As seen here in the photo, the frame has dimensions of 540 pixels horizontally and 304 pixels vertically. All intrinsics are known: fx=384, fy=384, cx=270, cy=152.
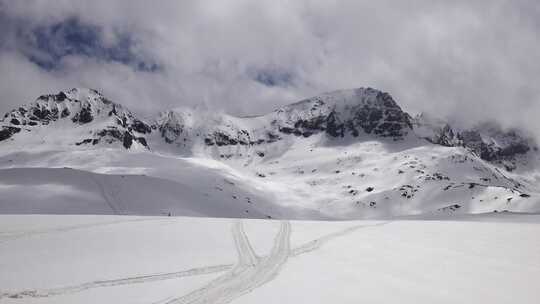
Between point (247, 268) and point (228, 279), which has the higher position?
point (247, 268)

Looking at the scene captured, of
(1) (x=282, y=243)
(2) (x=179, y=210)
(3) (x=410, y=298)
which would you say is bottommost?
(3) (x=410, y=298)

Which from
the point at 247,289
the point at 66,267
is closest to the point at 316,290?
the point at 247,289

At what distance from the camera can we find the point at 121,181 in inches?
3152

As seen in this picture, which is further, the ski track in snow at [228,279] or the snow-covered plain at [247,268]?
the snow-covered plain at [247,268]

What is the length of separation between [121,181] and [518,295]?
7918cm

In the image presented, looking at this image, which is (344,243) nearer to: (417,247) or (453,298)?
(417,247)

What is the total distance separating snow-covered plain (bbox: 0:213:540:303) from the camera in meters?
9.84

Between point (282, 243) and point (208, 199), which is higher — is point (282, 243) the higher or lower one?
the lower one

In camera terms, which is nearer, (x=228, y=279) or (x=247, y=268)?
(x=228, y=279)

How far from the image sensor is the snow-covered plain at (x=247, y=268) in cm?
984

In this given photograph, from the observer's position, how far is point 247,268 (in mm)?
13031

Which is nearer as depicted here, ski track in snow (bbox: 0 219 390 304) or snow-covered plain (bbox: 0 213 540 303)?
ski track in snow (bbox: 0 219 390 304)

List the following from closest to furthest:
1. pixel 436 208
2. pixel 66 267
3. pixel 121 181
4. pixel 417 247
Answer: pixel 66 267 → pixel 417 247 → pixel 121 181 → pixel 436 208

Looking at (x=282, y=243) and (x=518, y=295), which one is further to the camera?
(x=282, y=243)
